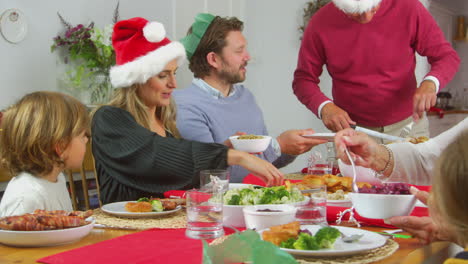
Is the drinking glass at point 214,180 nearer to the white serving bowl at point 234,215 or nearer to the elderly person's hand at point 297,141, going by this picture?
the white serving bowl at point 234,215

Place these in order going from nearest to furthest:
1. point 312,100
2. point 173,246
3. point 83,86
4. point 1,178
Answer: point 173,246 → point 312,100 → point 1,178 → point 83,86

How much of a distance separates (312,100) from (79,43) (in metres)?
1.76

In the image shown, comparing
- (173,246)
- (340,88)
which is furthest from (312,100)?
(173,246)

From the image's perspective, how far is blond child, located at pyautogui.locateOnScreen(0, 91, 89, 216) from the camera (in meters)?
1.70

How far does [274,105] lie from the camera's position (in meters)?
5.50

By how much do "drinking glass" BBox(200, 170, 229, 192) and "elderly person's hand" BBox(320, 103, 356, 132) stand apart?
1138 millimetres

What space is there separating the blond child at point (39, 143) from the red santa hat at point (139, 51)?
0.49 m

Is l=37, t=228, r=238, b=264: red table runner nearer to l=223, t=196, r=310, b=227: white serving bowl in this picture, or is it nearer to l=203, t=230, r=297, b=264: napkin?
l=223, t=196, r=310, b=227: white serving bowl

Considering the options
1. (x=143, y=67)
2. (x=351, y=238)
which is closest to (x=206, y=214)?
(x=351, y=238)

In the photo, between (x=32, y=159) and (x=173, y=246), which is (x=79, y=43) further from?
(x=173, y=246)

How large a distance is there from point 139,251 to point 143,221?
299mm

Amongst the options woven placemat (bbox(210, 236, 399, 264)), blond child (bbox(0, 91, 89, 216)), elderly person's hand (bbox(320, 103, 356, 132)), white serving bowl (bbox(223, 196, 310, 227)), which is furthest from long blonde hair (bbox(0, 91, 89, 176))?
Answer: elderly person's hand (bbox(320, 103, 356, 132))

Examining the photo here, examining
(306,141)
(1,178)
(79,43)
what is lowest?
(1,178)

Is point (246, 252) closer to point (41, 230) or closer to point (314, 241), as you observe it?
point (314, 241)
